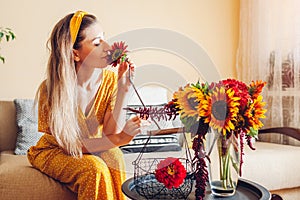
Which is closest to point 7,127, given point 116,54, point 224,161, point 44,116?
point 44,116

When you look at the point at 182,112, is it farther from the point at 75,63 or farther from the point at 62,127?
the point at 75,63

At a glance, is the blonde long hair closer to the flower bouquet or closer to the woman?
the woman

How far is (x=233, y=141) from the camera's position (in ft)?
4.80

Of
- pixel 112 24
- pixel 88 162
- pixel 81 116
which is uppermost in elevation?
pixel 112 24

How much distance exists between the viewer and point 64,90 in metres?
1.83

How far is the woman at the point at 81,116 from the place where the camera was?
1.75m

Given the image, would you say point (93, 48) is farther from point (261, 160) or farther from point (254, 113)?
point (261, 160)

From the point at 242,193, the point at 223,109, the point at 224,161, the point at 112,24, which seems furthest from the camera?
the point at 112,24

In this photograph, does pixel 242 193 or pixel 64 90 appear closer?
pixel 242 193

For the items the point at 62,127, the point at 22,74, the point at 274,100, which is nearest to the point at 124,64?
the point at 62,127

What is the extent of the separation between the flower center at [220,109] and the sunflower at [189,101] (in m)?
0.06

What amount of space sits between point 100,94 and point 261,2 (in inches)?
74.1

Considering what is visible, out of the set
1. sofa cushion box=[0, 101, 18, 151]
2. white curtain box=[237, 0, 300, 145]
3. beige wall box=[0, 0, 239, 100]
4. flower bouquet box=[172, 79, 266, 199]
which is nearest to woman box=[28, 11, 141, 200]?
flower bouquet box=[172, 79, 266, 199]

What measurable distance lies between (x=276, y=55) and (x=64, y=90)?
1.90m
